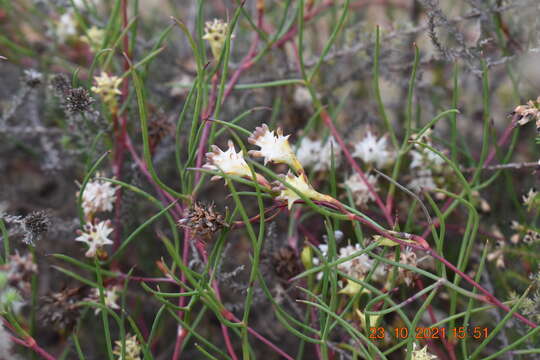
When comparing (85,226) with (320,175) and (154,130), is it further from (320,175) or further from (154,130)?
(320,175)

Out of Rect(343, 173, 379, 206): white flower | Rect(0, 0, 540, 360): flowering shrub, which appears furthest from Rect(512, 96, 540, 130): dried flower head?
Rect(343, 173, 379, 206): white flower

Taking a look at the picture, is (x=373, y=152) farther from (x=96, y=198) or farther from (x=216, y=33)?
(x=96, y=198)

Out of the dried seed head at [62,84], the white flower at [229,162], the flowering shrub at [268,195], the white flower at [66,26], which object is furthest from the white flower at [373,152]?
the white flower at [66,26]

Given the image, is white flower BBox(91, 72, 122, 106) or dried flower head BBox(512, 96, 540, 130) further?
white flower BBox(91, 72, 122, 106)

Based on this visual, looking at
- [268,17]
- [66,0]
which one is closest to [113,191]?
[66,0]

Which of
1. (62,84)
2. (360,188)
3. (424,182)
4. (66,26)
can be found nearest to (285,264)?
(360,188)
